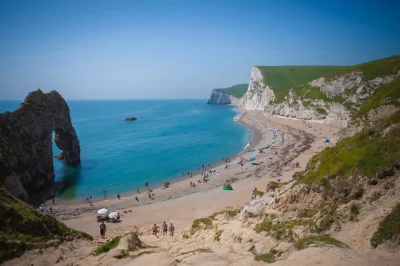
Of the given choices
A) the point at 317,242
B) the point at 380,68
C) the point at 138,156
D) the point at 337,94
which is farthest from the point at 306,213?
the point at 380,68

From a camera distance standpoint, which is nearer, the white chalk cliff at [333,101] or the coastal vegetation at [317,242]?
the coastal vegetation at [317,242]

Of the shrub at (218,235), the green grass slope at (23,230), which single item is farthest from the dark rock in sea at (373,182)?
the green grass slope at (23,230)

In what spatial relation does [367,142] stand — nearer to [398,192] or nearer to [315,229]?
[398,192]

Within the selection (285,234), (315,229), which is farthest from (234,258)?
(315,229)

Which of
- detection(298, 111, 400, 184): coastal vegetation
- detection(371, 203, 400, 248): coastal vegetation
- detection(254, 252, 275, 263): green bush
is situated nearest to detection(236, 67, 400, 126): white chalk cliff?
detection(298, 111, 400, 184): coastal vegetation

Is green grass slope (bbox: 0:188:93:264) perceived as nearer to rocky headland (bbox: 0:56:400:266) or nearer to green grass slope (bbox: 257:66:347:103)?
rocky headland (bbox: 0:56:400:266)

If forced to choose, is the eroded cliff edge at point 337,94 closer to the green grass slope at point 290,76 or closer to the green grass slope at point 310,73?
the green grass slope at point 310,73
